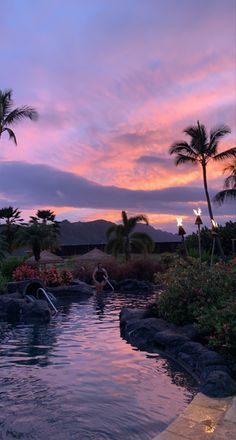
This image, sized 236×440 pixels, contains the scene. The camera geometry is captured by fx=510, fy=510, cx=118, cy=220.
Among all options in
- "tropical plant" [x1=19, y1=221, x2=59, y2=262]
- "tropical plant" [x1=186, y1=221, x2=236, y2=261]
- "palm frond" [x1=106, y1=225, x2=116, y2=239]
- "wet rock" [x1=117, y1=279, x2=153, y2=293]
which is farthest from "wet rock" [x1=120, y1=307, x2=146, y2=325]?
"tropical plant" [x1=186, y1=221, x2=236, y2=261]

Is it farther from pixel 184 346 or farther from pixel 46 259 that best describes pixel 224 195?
pixel 184 346

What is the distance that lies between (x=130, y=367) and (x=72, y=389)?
1587 millimetres

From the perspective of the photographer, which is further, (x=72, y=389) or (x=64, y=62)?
(x=64, y=62)

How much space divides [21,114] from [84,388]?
19970 mm

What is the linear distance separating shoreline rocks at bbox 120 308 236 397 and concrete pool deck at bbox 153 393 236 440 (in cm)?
31

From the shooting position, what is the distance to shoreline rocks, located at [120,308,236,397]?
6250mm

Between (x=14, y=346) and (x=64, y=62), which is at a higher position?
(x=64, y=62)

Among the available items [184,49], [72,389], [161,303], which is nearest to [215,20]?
[184,49]

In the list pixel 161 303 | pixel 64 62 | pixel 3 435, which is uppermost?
pixel 64 62

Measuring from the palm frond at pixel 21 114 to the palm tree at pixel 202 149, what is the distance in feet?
50.7

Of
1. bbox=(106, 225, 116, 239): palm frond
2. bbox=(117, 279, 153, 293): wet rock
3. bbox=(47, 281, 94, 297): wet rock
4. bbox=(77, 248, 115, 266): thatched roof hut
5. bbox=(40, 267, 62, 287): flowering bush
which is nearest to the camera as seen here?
bbox=(47, 281, 94, 297): wet rock

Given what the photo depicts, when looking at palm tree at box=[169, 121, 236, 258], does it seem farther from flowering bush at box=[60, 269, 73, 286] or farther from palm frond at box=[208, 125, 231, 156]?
flowering bush at box=[60, 269, 73, 286]

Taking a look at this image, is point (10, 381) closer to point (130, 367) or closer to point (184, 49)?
point (130, 367)

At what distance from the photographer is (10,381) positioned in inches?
292
